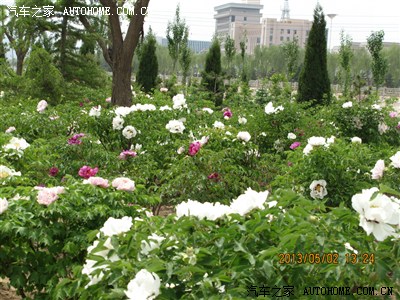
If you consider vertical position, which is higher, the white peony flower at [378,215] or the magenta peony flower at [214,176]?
the white peony flower at [378,215]

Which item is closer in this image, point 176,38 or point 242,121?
point 242,121

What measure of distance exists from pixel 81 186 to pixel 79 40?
13301 mm

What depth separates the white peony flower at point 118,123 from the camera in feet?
17.4

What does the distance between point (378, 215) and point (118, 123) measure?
13.0 feet

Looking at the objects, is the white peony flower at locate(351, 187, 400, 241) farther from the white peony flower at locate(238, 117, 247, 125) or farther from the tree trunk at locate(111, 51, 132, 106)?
the tree trunk at locate(111, 51, 132, 106)

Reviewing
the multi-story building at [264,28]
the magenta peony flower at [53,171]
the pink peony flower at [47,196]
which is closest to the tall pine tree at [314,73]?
the magenta peony flower at [53,171]

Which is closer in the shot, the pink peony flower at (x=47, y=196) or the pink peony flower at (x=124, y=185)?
the pink peony flower at (x=47, y=196)

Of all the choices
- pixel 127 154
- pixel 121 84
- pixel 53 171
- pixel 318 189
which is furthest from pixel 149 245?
pixel 121 84

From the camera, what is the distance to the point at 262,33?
12556 cm

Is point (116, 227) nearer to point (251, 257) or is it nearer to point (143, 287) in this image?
point (143, 287)

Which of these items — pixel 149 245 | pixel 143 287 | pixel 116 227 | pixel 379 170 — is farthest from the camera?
pixel 379 170

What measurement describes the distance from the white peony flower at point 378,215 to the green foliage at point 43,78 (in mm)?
9642
